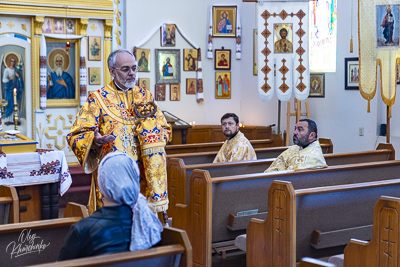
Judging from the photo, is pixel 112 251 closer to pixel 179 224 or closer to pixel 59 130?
pixel 179 224

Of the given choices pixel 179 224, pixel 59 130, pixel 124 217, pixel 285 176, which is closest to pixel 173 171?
pixel 179 224

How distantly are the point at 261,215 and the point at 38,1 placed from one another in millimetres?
6725

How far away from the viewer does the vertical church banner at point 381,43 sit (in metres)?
8.03

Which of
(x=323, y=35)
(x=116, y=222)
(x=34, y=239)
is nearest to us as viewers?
(x=116, y=222)

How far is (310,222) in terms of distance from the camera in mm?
4668

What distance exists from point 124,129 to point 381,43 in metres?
5.07

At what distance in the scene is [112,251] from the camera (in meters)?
2.62

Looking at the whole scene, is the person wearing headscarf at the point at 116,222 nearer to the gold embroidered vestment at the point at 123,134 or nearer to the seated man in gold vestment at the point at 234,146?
the gold embroidered vestment at the point at 123,134

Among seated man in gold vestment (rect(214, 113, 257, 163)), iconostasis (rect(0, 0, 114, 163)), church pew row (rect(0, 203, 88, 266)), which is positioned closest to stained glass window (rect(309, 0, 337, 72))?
iconostasis (rect(0, 0, 114, 163))

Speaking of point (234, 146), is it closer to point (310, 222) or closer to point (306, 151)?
point (306, 151)

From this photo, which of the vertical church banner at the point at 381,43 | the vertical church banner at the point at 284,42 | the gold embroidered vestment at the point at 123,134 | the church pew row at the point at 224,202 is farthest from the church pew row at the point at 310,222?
the vertical church banner at the point at 284,42

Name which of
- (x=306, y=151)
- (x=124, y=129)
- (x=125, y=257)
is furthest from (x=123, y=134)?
(x=306, y=151)

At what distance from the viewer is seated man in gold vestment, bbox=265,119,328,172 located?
5.91m

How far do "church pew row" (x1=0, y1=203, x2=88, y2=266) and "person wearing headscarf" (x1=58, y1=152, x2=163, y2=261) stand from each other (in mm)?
720
